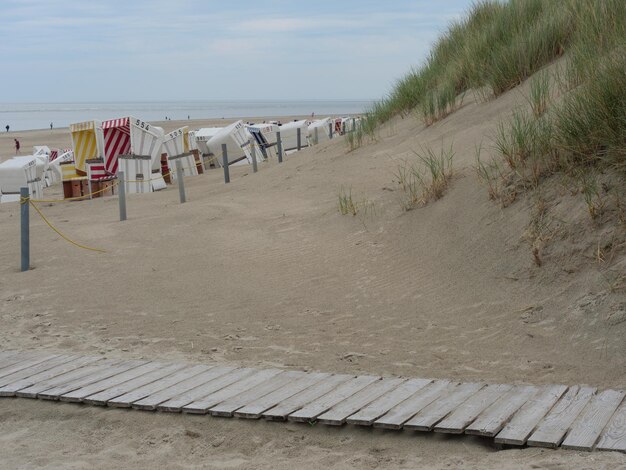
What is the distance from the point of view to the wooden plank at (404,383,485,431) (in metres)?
4.49

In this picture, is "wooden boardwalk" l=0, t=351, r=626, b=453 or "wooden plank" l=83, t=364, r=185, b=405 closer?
"wooden boardwalk" l=0, t=351, r=626, b=453

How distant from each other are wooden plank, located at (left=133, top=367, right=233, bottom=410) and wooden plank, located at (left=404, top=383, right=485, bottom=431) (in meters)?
1.59

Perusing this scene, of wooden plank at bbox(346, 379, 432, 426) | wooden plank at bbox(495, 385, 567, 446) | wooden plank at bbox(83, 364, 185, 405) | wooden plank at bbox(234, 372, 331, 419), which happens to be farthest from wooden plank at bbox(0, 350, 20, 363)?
wooden plank at bbox(495, 385, 567, 446)

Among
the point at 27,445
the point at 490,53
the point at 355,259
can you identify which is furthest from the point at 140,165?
the point at 27,445

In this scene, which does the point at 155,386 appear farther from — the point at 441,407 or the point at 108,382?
the point at 441,407

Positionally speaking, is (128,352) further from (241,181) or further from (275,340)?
(241,181)

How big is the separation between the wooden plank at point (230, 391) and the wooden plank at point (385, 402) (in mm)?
899

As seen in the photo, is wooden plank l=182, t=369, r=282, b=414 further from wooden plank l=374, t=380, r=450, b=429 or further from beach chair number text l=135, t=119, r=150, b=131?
beach chair number text l=135, t=119, r=150, b=131

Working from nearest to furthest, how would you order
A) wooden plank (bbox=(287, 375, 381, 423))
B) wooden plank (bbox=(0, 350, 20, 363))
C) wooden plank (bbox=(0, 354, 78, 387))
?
1. wooden plank (bbox=(287, 375, 381, 423))
2. wooden plank (bbox=(0, 354, 78, 387))
3. wooden plank (bbox=(0, 350, 20, 363))

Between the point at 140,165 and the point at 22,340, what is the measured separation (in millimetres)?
11623

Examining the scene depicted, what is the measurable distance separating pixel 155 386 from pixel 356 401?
4.67 feet

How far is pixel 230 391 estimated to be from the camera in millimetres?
5289

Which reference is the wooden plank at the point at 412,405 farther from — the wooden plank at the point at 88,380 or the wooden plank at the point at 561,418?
the wooden plank at the point at 88,380

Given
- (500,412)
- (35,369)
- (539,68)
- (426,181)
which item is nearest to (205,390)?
(35,369)
